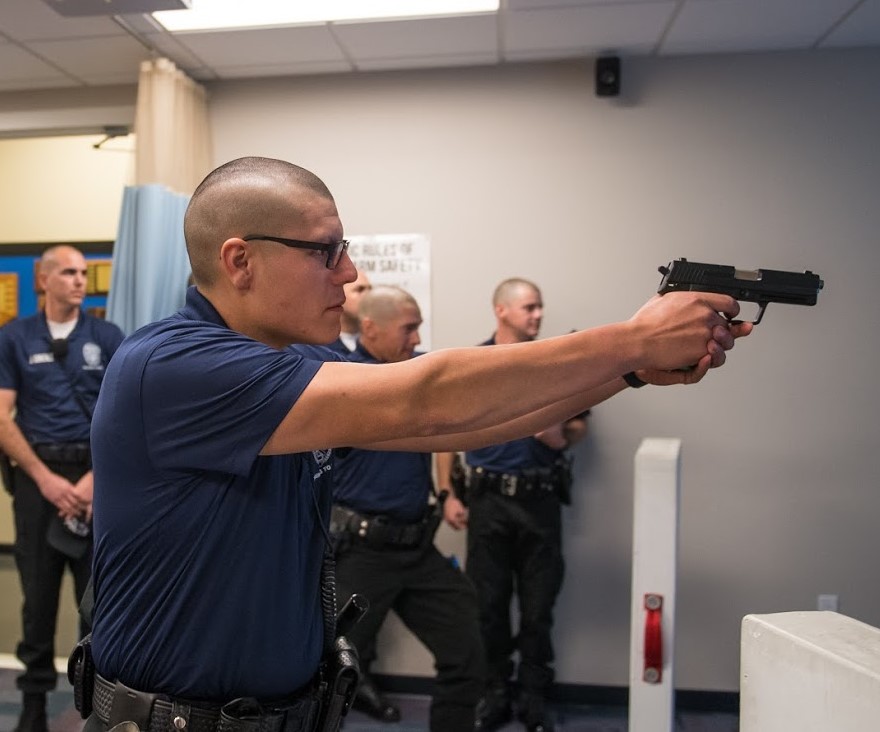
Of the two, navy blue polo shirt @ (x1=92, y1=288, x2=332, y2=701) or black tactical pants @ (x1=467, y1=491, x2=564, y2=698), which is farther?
black tactical pants @ (x1=467, y1=491, x2=564, y2=698)

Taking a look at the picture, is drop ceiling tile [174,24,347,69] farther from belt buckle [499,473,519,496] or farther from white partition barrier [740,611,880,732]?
white partition barrier [740,611,880,732]

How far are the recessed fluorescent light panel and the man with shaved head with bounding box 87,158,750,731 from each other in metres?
2.08

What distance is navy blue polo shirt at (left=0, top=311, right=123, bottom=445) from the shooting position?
3.15m

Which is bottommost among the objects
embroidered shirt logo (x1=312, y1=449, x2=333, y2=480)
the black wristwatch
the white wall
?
embroidered shirt logo (x1=312, y1=449, x2=333, y2=480)

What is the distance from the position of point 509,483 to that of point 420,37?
1.81 m

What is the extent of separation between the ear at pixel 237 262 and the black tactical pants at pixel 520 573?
2296 millimetres

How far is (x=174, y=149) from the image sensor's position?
3490 mm

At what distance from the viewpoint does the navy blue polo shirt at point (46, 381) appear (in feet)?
10.3

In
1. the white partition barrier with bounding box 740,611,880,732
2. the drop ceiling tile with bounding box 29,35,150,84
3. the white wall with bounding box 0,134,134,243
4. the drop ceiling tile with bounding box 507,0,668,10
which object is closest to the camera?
the white partition barrier with bounding box 740,611,880,732

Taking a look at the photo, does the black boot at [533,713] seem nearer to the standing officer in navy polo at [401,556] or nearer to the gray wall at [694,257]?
the gray wall at [694,257]

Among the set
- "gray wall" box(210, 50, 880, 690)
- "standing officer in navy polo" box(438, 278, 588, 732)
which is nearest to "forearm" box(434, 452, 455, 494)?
"standing officer in navy polo" box(438, 278, 588, 732)

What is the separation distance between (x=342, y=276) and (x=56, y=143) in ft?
17.1

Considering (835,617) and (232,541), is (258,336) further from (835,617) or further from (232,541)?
(835,617)

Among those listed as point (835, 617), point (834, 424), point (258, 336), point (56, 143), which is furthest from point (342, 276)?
point (56, 143)
